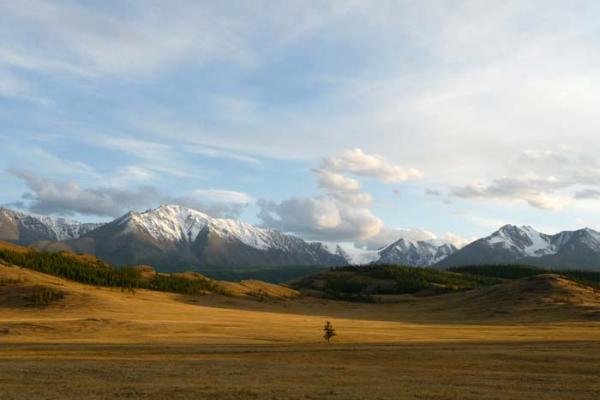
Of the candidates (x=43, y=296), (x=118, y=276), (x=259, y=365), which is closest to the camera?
(x=259, y=365)

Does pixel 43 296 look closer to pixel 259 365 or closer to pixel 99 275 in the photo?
pixel 99 275

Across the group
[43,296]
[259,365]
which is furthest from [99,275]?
[259,365]

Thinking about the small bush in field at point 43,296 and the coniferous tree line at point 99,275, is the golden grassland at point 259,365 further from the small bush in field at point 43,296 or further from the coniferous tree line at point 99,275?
the coniferous tree line at point 99,275

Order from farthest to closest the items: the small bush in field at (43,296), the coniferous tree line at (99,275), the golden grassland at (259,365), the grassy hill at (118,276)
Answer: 1. the grassy hill at (118,276)
2. the coniferous tree line at (99,275)
3. the small bush in field at (43,296)
4. the golden grassland at (259,365)

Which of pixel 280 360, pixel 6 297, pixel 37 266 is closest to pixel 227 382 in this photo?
pixel 280 360

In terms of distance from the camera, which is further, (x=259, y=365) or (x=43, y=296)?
(x=43, y=296)

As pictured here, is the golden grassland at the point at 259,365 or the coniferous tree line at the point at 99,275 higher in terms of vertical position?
the coniferous tree line at the point at 99,275

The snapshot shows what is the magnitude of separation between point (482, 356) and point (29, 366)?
30525 millimetres

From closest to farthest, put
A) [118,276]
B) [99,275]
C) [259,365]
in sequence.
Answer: [259,365] < [118,276] < [99,275]

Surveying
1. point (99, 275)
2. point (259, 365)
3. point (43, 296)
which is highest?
point (99, 275)

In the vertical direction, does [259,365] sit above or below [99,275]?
below

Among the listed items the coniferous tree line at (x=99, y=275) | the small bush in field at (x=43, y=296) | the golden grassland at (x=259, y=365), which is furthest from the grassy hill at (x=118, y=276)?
the golden grassland at (x=259, y=365)

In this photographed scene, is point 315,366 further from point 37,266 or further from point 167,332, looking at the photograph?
point 37,266

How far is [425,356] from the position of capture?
138 feet
